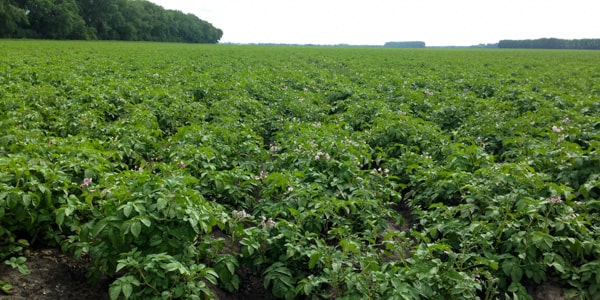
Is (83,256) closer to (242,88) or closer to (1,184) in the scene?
(1,184)

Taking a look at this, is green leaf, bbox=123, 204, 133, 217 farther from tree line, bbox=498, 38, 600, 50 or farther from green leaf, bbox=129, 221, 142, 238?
tree line, bbox=498, 38, 600, 50

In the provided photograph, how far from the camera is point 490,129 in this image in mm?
7223

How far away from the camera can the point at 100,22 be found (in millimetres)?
72375

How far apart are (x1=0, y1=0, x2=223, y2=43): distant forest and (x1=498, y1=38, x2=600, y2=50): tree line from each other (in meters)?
93.9

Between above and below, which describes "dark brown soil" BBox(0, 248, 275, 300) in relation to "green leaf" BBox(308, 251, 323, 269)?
below

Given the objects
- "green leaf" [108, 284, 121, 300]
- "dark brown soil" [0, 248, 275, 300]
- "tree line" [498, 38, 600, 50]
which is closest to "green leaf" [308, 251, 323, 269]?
"dark brown soil" [0, 248, 275, 300]

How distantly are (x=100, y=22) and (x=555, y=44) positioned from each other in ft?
385

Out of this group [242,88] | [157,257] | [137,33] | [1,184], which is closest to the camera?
[157,257]

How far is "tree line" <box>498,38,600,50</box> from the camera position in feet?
329

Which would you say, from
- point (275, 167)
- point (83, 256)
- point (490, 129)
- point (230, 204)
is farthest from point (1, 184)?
point (490, 129)

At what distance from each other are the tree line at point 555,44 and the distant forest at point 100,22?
308 feet

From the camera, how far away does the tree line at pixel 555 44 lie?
100m

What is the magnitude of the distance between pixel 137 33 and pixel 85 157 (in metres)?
85.9

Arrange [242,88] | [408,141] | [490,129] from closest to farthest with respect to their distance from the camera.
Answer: [408,141] < [490,129] < [242,88]
